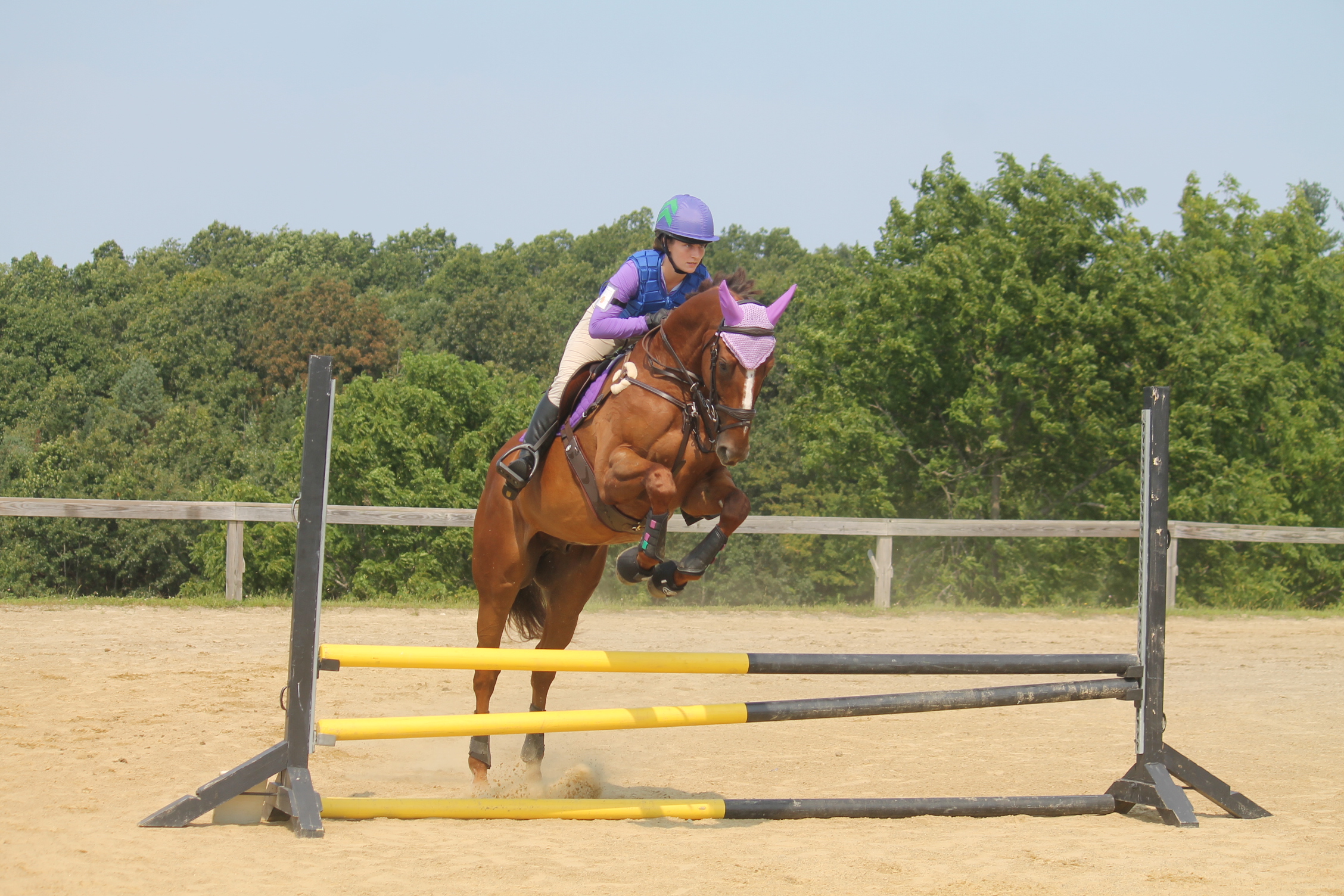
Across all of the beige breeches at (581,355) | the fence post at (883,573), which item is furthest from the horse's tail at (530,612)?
the fence post at (883,573)

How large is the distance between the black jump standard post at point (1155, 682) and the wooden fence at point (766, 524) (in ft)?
19.8

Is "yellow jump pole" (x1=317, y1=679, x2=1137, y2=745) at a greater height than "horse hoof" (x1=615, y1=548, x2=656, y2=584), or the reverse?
"horse hoof" (x1=615, y1=548, x2=656, y2=584)

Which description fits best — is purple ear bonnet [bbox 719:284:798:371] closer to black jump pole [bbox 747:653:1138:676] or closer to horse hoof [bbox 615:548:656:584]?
horse hoof [bbox 615:548:656:584]

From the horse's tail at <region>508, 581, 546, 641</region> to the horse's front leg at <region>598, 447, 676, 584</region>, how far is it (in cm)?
148

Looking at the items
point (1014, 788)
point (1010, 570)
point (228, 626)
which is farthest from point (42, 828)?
point (1010, 570)

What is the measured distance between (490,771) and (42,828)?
241 centimetres

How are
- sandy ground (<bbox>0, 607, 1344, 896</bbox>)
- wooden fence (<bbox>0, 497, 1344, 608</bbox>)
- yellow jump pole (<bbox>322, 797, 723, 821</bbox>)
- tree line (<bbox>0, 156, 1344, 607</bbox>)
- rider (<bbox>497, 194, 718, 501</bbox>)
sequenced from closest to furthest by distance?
sandy ground (<bbox>0, 607, 1344, 896</bbox>) → yellow jump pole (<bbox>322, 797, 723, 821</bbox>) → rider (<bbox>497, 194, 718, 501</bbox>) → wooden fence (<bbox>0, 497, 1344, 608</bbox>) → tree line (<bbox>0, 156, 1344, 607</bbox>)

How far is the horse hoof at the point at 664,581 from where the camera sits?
4.39 m

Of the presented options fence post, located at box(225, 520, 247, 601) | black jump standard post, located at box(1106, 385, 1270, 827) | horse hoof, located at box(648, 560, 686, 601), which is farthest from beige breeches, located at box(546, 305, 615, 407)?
fence post, located at box(225, 520, 247, 601)

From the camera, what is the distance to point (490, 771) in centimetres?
571

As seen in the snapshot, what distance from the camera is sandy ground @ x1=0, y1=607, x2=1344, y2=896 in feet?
11.3

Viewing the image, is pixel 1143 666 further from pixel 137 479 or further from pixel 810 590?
pixel 137 479

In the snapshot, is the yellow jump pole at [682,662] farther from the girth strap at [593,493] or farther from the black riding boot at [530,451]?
the black riding boot at [530,451]

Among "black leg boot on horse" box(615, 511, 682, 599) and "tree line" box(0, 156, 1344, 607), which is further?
"tree line" box(0, 156, 1344, 607)
